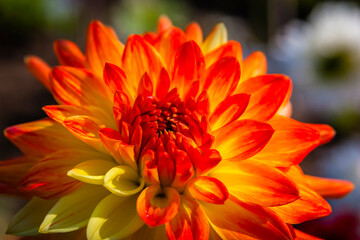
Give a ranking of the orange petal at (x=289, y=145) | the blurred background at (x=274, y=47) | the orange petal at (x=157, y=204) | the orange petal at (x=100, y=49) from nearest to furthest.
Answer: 1. the orange petal at (x=157, y=204)
2. the orange petal at (x=289, y=145)
3. the orange petal at (x=100, y=49)
4. the blurred background at (x=274, y=47)

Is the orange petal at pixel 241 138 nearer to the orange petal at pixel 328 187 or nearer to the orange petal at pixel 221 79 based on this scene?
the orange petal at pixel 221 79

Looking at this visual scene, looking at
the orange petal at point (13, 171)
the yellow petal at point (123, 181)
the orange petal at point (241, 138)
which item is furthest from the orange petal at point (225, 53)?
the orange petal at point (13, 171)

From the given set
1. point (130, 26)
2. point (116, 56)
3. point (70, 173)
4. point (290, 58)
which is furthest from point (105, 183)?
point (130, 26)

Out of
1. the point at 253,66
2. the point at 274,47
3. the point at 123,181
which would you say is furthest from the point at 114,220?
the point at 274,47

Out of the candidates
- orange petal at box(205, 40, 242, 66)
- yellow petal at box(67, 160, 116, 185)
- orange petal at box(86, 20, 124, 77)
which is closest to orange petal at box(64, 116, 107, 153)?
yellow petal at box(67, 160, 116, 185)

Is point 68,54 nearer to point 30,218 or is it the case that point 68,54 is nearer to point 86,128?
point 86,128

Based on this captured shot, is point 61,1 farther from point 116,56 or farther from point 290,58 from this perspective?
point 116,56
